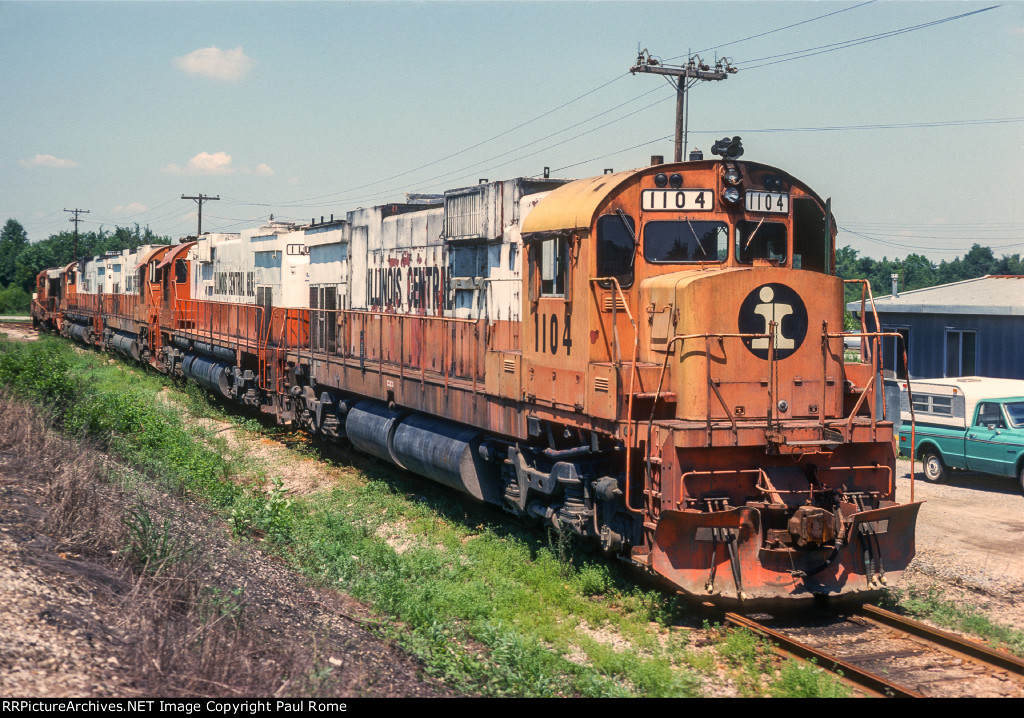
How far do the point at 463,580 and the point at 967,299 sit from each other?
1578cm

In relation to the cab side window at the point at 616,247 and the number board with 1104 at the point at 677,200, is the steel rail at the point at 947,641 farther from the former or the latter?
the number board with 1104 at the point at 677,200

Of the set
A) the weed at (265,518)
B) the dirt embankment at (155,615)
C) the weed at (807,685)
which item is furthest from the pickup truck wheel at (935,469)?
the dirt embankment at (155,615)

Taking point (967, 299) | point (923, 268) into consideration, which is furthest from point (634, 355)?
point (923, 268)

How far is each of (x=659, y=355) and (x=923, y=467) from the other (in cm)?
1032

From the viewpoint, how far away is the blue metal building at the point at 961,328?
19.0m

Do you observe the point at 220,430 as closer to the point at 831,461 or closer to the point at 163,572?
the point at 163,572

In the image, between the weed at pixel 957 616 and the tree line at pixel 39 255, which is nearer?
the weed at pixel 957 616

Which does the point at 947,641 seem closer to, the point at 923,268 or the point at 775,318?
the point at 775,318

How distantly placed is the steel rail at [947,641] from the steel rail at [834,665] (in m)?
1.05

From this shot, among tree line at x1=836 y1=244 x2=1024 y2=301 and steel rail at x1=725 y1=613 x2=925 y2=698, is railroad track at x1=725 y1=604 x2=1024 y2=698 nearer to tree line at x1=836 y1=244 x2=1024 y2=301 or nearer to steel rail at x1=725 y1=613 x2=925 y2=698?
steel rail at x1=725 y1=613 x2=925 y2=698

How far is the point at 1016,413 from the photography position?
49.6 feet

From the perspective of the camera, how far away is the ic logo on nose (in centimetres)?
843

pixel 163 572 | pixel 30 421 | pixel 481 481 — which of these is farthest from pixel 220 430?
pixel 163 572

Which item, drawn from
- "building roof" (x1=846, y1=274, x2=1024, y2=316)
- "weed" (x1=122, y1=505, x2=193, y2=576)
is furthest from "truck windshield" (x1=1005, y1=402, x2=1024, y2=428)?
"weed" (x1=122, y1=505, x2=193, y2=576)
